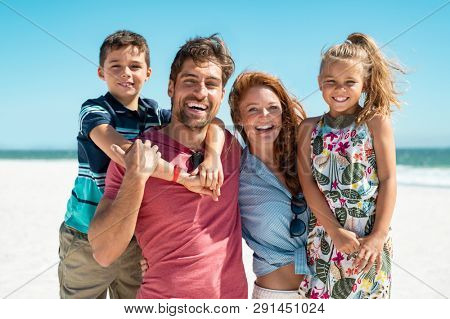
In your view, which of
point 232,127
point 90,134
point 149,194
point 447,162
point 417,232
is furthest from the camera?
point 447,162

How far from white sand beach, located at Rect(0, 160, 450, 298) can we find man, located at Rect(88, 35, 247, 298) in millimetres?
2361

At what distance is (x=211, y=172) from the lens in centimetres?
243

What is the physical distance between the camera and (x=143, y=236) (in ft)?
8.35

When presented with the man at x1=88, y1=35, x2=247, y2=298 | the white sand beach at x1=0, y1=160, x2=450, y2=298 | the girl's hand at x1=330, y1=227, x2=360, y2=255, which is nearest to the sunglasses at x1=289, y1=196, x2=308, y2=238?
the girl's hand at x1=330, y1=227, x2=360, y2=255

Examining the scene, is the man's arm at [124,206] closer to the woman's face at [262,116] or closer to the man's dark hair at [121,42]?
the woman's face at [262,116]

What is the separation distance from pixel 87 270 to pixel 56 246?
15.1 ft

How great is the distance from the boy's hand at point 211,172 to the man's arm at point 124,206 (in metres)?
0.25

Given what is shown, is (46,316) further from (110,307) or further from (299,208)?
(299,208)

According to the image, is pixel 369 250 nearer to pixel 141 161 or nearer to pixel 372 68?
pixel 372 68

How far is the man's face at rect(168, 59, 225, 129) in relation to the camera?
264 cm

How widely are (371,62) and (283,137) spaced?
0.68 m

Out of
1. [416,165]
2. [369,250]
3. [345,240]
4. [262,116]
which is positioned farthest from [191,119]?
[416,165]

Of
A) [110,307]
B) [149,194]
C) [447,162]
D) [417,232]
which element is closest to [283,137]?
[149,194]

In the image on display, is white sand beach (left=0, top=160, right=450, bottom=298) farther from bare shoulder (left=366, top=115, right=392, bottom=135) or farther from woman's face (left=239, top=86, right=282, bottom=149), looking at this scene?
bare shoulder (left=366, top=115, right=392, bottom=135)
